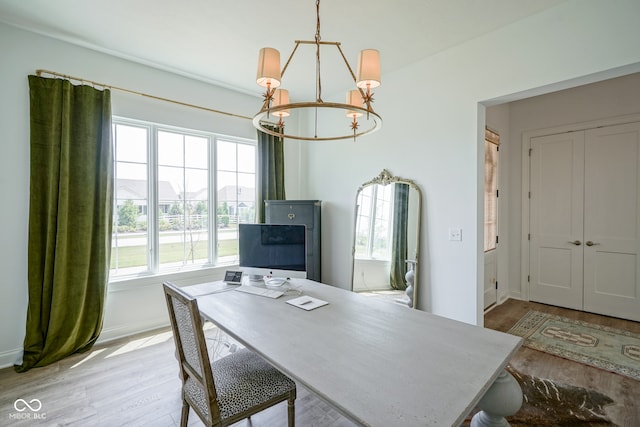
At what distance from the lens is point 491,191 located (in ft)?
12.8

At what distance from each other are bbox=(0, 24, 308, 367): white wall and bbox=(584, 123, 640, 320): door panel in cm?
449

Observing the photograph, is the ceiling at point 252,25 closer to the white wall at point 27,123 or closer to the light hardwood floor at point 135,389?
the white wall at point 27,123

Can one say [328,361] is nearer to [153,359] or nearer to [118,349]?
[153,359]

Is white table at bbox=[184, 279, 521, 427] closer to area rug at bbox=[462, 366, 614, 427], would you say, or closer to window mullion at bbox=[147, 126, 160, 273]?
area rug at bbox=[462, 366, 614, 427]

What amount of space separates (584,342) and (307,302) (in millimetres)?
2880

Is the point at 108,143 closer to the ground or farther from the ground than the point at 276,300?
farther from the ground

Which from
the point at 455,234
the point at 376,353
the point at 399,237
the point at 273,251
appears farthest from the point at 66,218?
the point at 455,234

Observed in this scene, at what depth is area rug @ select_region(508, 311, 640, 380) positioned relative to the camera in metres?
2.52

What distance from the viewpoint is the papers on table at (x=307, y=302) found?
1.82 metres

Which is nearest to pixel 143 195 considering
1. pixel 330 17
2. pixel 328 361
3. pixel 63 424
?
pixel 63 424

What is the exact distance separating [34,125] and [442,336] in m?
3.34

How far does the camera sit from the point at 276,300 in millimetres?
1973

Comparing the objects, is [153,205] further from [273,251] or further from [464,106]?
[464,106]

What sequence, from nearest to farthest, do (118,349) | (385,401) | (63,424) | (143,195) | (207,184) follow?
1. (385,401)
2. (63,424)
3. (118,349)
4. (143,195)
5. (207,184)
